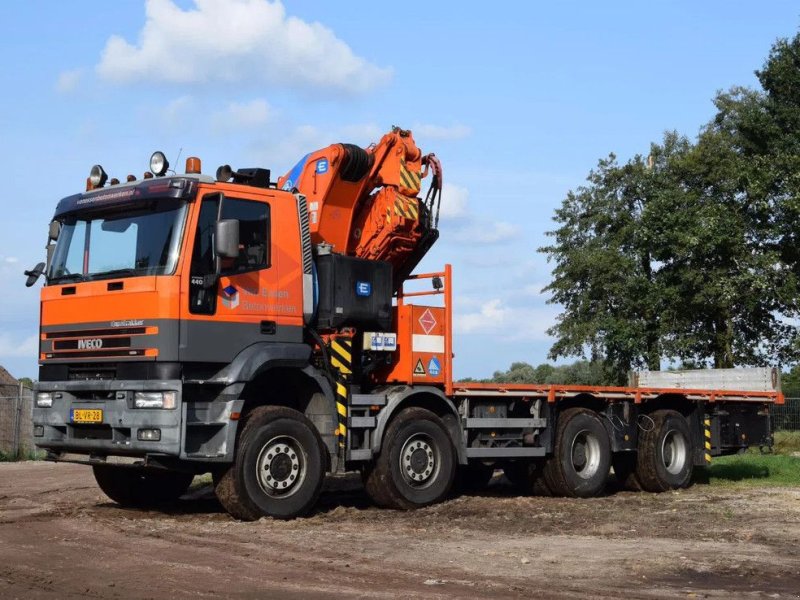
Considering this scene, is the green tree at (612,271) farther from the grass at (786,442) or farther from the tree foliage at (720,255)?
the grass at (786,442)

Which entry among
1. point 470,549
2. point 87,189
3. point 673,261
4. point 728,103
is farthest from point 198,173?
point 728,103

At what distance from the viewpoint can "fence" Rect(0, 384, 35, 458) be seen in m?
24.7

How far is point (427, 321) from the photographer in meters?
14.2

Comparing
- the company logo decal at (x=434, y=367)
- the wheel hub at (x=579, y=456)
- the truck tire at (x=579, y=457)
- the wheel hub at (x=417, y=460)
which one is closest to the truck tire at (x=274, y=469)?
the wheel hub at (x=417, y=460)

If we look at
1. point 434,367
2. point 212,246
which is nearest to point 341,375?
point 434,367

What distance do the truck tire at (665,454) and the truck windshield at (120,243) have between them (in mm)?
8727

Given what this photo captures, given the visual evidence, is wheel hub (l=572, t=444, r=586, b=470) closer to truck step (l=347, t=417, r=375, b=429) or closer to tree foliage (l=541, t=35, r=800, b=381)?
truck step (l=347, t=417, r=375, b=429)

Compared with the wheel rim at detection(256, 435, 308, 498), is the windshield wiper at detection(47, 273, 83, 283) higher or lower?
higher

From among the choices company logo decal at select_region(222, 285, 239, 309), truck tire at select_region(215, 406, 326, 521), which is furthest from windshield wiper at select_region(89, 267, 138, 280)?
truck tire at select_region(215, 406, 326, 521)

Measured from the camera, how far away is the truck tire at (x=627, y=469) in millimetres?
17375

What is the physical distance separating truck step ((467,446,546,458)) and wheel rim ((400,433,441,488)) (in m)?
0.74

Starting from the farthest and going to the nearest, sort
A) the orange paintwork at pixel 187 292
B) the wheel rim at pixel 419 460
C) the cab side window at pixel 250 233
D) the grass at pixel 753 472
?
1. the grass at pixel 753 472
2. the wheel rim at pixel 419 460
3. the cab side window at pixel 250 233
4. the orange paintwork at pixel 187 292

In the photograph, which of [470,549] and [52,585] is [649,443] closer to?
[470,549]

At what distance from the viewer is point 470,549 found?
32.7 feet
